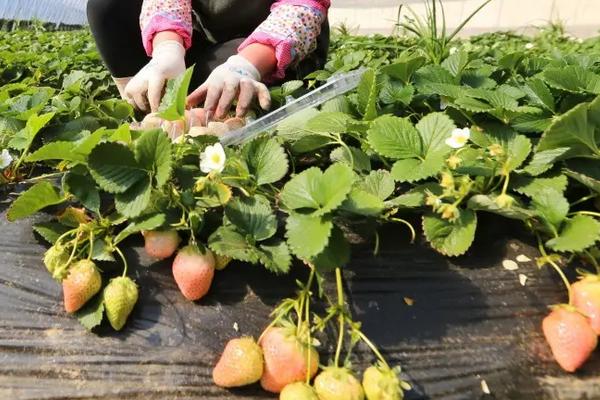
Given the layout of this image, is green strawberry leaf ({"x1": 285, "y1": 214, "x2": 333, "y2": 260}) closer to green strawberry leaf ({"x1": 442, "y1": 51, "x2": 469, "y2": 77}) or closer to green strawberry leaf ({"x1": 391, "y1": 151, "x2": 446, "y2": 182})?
green strawberry leaf ({"x1": 391, "y1": 151, "x2": 446, "y2": 182})

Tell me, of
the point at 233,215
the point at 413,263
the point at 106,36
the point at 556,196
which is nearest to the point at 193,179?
the point at 233,215

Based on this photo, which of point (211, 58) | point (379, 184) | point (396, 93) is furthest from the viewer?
point (211, 58)

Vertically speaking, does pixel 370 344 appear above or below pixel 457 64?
below

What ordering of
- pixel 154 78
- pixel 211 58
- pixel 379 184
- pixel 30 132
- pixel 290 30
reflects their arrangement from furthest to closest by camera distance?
pixel 211 58 → pixel 290 30 → pixel 154 78 → pixel 30 132 → pixel 379 184

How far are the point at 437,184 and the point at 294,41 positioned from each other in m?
0.69

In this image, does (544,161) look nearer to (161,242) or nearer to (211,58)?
(161,242)

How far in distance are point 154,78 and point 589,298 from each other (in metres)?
0.86

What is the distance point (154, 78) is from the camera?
1133 millimetres

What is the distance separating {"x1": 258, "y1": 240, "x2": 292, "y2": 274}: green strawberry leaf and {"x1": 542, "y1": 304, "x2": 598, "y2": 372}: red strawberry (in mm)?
316

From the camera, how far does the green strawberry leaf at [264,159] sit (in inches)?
30.7

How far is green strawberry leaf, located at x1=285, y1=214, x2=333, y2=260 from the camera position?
61cm

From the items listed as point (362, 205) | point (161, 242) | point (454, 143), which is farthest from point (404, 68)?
→ point (161, 242)

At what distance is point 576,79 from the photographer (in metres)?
0.90

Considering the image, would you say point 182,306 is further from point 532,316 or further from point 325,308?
point 532,316
